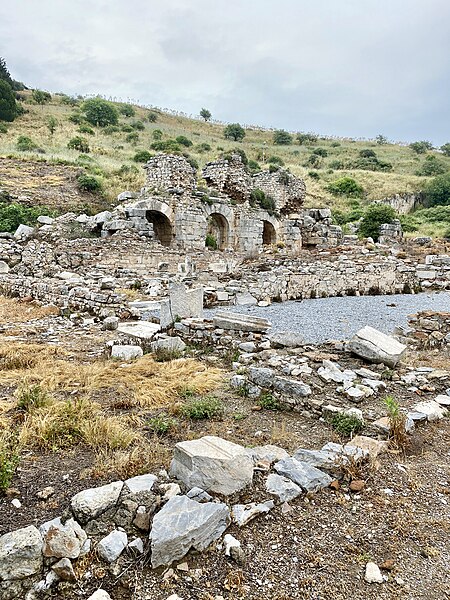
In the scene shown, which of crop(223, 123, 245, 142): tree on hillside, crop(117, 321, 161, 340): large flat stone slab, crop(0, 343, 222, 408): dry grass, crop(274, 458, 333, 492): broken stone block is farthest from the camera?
crop(223, 123, 245, 142): tree on hillside

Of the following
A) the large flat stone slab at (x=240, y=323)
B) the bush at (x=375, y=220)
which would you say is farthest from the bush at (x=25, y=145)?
the large flat stone slab at (x=240, y=323)

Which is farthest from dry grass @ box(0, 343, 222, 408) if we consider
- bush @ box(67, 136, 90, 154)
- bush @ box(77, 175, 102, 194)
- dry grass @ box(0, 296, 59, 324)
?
bush @ box(67, 136, 90, 154)

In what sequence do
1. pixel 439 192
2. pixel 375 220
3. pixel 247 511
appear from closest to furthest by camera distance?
1. pixel 247 511
2. pixel 375 220
3. pixel 439 192

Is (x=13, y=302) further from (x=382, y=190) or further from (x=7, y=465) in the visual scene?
(x=382, y=190)

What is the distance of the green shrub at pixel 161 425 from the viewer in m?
4.44

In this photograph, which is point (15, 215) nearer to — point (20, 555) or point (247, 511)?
point (20, 555)

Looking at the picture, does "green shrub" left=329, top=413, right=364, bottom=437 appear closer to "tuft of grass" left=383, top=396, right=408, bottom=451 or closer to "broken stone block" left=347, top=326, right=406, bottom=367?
"tuft of grass" left=383, top=396, right=408, bottom=451

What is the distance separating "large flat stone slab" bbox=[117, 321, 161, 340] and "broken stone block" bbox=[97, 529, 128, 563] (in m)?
5.40

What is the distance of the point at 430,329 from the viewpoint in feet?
28.6

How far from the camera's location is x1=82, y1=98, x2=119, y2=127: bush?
4822cm

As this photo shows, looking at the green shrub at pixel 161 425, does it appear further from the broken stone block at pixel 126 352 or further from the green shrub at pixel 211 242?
the green shrub at pixel 211 242

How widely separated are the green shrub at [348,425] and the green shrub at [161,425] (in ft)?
5.73

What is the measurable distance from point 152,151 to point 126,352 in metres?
33.5

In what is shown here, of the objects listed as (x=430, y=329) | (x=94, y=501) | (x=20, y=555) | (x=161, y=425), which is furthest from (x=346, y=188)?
(x=20, y=555)
